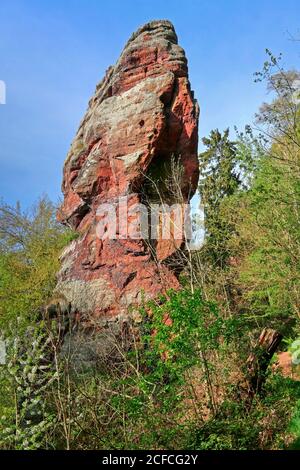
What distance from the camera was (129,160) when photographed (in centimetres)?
1798

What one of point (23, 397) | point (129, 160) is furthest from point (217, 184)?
point (23, 397)

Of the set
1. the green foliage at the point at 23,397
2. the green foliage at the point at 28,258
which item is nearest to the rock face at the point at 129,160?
the green foliage at the point at 28,258

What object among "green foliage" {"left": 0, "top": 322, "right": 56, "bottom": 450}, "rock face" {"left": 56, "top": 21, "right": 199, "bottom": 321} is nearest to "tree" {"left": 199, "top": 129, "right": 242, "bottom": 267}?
"rock face" {"left": 56, "top": 21, "right": 199, "bottom": 321}

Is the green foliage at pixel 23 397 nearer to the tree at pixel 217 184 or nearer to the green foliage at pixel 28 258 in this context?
the green foliage at pixel 28 258

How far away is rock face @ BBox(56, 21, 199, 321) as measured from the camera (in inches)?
660

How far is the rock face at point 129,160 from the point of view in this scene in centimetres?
1677

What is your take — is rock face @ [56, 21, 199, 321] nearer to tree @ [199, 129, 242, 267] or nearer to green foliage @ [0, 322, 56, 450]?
tree @ [199, 129, 242, 267]

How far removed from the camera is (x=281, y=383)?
23.8 ft

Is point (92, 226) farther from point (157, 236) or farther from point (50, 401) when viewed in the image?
point (50, 401)

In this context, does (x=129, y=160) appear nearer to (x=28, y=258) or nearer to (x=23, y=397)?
(x=28, y=258)

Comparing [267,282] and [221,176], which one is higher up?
[221,176]
